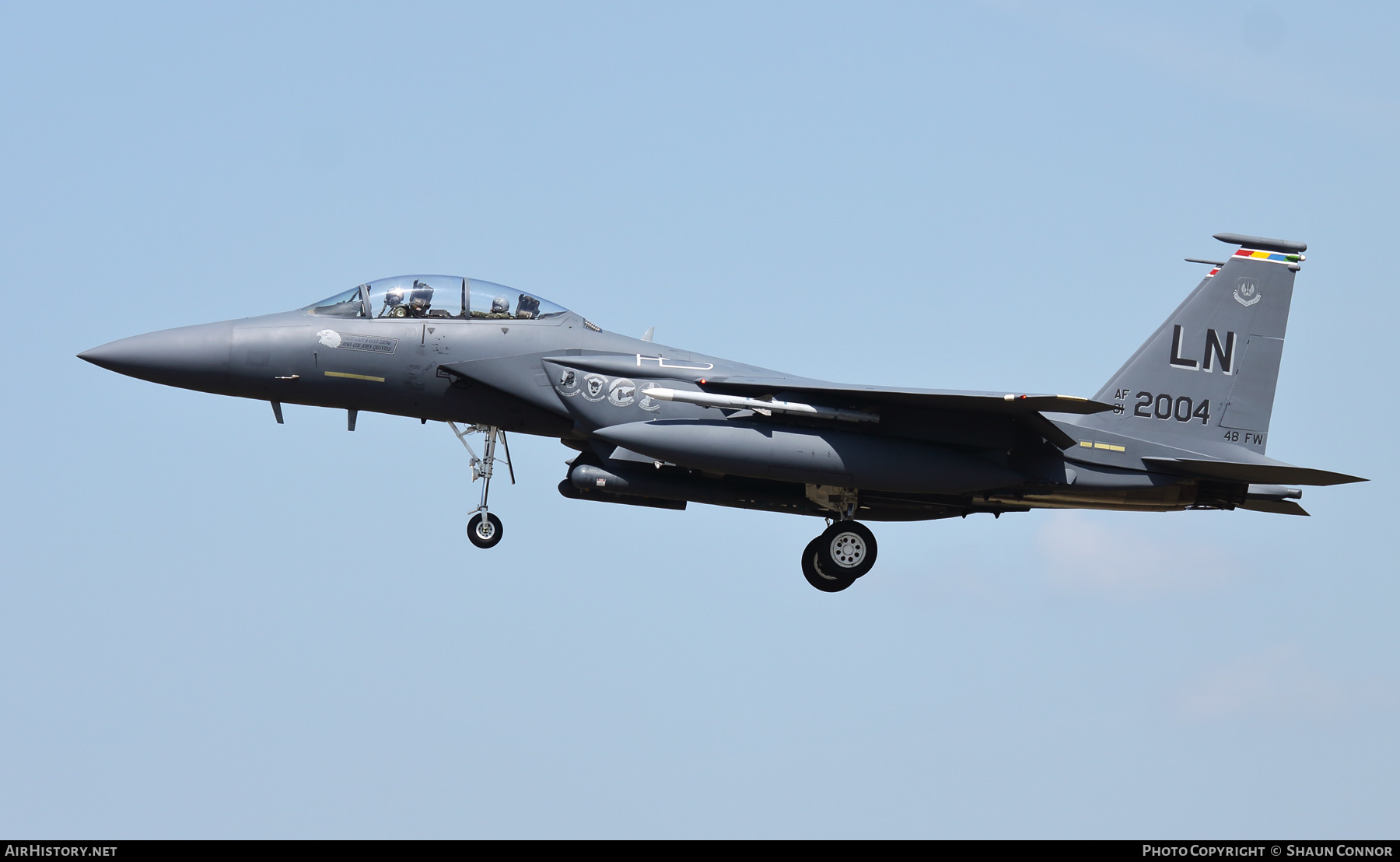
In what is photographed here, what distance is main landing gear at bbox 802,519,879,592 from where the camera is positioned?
17484 mm

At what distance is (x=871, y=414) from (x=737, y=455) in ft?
5.55

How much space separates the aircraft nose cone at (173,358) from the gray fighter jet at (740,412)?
0.06ft

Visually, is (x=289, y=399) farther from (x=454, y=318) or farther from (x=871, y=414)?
(x=871, y=414)

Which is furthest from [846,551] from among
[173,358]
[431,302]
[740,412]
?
[173,358]

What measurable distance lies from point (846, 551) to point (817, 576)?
466 mm

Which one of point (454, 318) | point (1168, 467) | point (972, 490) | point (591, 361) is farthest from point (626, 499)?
point (1168, 467)

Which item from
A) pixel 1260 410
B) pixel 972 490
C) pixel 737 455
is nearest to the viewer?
pixel 737 455

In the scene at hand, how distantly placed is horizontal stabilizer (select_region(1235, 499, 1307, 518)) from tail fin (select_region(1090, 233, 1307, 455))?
622mm

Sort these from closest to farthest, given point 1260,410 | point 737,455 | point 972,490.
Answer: point 737,455, point 972,490, point 1260,410

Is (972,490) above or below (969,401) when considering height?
below

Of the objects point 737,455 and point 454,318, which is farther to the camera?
point 454,318

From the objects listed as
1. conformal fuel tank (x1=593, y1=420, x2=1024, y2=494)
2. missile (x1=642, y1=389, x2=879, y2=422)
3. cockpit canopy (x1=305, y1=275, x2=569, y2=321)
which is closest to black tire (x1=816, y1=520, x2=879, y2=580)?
conformal fuel tank (x1=593, y1=420, x2=1024, y2=494)

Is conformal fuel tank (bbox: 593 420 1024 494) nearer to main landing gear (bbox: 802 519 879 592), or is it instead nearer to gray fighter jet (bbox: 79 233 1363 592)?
gray fighter jet (bbox: 79 233 1363 592)

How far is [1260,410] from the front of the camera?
17.9m
